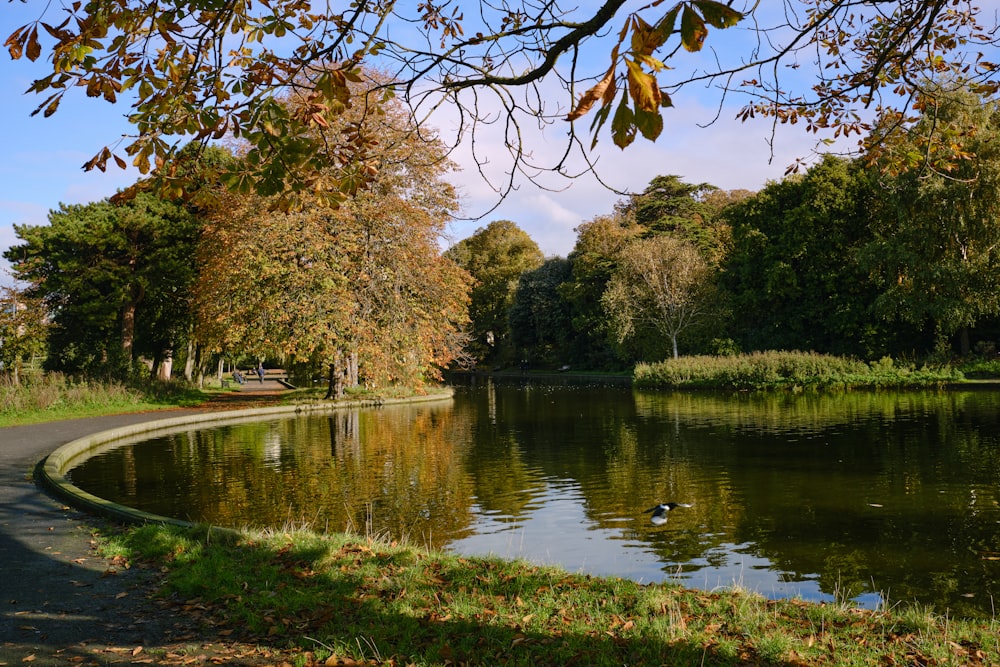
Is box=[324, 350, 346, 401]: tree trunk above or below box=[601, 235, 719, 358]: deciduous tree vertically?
below

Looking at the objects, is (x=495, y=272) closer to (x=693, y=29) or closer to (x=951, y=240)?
(x=951, y=240)

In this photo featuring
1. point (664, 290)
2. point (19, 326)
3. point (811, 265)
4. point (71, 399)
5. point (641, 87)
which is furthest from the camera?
point (664, 290)

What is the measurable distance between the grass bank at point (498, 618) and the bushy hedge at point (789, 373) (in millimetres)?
29196

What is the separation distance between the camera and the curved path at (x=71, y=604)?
4648 mm

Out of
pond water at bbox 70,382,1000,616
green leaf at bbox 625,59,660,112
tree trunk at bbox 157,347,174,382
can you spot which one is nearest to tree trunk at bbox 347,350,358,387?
tree trunk at bbox 157,347,174,382

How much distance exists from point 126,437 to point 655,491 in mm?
14051

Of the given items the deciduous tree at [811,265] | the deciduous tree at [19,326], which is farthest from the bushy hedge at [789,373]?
the deciduous tree at [19,326]

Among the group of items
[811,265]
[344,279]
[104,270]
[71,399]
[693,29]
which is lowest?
[71,399]

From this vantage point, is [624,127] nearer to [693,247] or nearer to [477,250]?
[693,247]

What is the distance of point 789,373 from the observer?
3459 cm

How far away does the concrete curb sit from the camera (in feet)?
28.5

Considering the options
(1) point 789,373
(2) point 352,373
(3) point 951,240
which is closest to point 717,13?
(2) point 352,373

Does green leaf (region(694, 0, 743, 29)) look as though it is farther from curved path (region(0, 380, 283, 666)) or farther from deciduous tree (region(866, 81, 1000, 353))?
deciduous tree (region(866, 81, 1000, 353))

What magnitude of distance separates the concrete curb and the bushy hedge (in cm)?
1222
